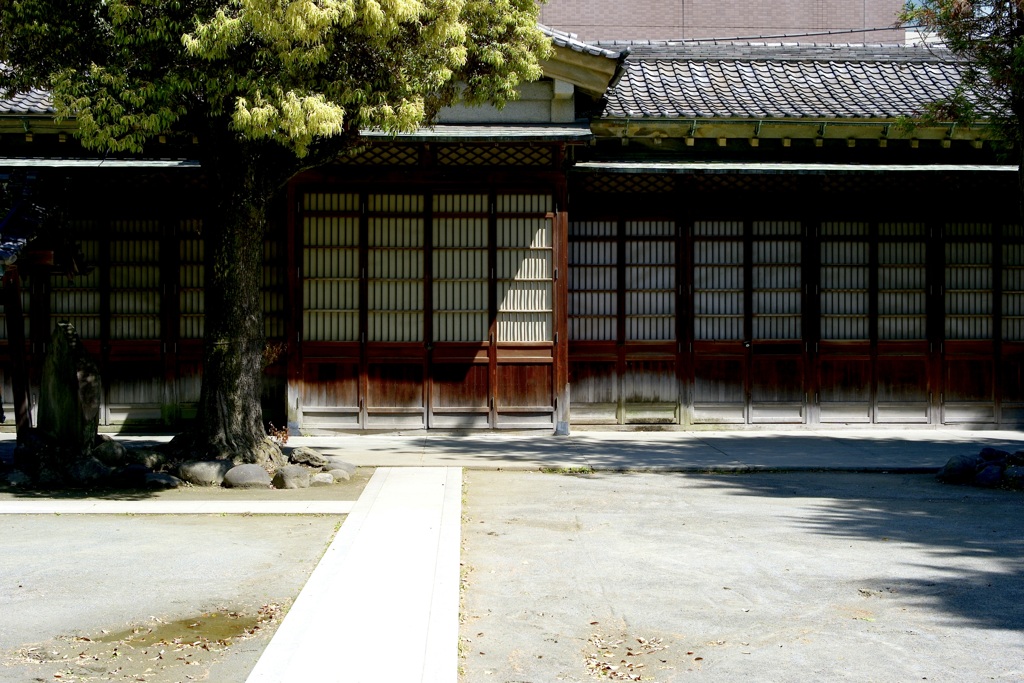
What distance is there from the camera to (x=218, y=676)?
4625 millimetres

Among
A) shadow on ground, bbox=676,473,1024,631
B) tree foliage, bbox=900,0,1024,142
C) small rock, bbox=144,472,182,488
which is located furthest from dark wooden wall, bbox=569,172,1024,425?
small rock, bbox=144,472,182,488

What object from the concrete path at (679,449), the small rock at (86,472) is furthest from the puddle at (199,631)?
the concrete path at (679,449)

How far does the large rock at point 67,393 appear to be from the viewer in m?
9.48

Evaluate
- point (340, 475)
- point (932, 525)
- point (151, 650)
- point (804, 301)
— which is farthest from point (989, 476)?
point (151, 650)

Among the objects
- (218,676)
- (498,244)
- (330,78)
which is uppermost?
(330,78)

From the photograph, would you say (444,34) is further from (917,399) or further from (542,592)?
(917,399)

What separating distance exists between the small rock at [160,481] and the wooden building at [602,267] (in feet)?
12.3

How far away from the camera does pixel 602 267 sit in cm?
1448

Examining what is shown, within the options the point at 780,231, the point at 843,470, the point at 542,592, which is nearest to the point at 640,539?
the point at 542,592

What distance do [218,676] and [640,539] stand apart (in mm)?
3721

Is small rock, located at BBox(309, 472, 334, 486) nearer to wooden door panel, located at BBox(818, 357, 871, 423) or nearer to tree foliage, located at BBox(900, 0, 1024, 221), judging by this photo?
tree foliage, located at BBox(900, 0, 1024, 221)

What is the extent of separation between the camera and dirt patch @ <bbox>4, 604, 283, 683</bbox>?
4652 millimetres

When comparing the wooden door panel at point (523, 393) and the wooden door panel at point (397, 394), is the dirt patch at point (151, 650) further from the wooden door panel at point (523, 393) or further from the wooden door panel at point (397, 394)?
the wooden door panel at point (523, 393)

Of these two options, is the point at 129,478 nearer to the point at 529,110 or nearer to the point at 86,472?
the point at 86,472
